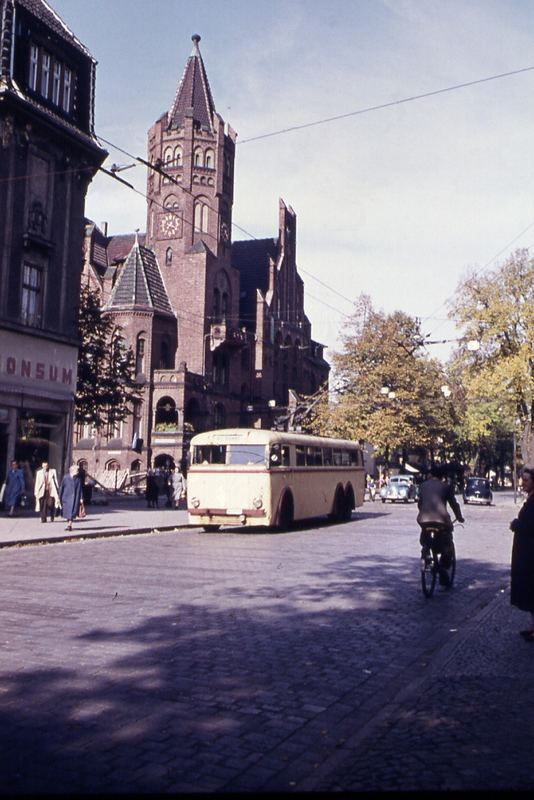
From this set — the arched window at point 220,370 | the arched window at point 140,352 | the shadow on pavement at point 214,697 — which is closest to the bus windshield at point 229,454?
the shadow on pavement at point 214,697

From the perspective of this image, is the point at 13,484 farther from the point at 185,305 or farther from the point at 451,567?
the point at 185,305

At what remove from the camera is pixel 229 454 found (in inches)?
862

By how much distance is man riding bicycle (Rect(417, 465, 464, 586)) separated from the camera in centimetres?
1134

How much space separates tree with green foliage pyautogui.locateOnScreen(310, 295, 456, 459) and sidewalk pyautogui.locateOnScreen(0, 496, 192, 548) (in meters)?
25.9

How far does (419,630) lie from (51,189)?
2318 cm

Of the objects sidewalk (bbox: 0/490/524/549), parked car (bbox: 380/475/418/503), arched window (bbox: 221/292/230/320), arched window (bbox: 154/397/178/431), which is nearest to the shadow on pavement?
sidewalk (bbox: 0/490/524/549)

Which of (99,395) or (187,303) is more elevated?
(187,303)

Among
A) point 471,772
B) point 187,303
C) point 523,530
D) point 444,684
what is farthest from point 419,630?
point 187,303

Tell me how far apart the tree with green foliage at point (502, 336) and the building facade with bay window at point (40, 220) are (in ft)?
74.8

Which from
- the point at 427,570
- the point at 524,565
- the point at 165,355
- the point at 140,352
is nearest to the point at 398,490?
the point at 165,355

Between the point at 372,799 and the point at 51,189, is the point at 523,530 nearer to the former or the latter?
the point at 372,799

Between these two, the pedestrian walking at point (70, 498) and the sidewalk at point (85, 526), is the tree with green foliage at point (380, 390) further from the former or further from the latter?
the pedestrian walking at point (70, 498)

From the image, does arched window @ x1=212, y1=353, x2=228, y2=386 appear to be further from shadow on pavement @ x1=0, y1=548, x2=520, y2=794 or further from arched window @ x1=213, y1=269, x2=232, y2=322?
shadow on pavement @ x1=0, y1=548, x2=520, y2=794

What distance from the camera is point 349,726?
209 inches
